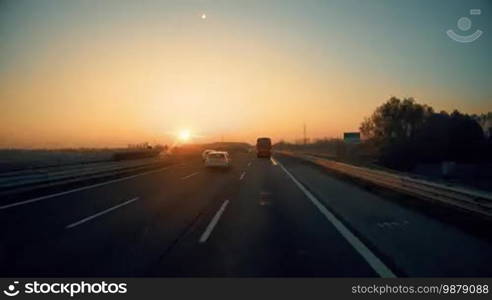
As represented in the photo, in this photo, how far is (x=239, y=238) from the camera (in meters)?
10.6

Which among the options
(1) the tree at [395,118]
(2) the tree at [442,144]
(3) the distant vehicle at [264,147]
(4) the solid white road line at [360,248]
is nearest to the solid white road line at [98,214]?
(4) the solid white road line at [360,248]

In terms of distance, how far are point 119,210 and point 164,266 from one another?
7.89m

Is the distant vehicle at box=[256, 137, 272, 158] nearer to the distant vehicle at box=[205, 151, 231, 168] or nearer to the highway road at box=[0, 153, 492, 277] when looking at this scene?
the distant vehicle at box=[205, 151, 231, 168]

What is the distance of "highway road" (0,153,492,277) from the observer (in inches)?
304

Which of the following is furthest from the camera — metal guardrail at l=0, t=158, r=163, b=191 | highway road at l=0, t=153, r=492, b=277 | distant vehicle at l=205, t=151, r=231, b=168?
distant vehicle at l=205, t=151, r=231, b=168

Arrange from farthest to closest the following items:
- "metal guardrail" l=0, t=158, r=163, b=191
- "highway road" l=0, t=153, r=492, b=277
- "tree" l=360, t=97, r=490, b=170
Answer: "tree" l=360, t=97, r=490, b=170 < "metal guardrail" l=0, t=158, r=163, b=191 < "highway road" l=0, t=153, r=492, b=277

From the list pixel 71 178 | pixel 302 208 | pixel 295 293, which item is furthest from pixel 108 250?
pixel 71 178

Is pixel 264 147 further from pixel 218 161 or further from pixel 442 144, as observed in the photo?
pixel 218 161

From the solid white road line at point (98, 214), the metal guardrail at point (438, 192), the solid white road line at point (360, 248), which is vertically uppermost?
the metal guardrail at point (438, 192)

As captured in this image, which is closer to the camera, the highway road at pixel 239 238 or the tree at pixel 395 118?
the highway road at pixel 239 238

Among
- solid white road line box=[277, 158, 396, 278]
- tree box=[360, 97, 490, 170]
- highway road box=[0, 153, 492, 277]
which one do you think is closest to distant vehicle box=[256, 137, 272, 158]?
tree box=[360, 97, 490, 170]

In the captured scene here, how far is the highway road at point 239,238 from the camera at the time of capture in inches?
304

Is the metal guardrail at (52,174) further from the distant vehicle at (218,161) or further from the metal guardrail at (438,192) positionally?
the metal guardrail at (438,192)

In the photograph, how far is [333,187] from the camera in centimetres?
2373
